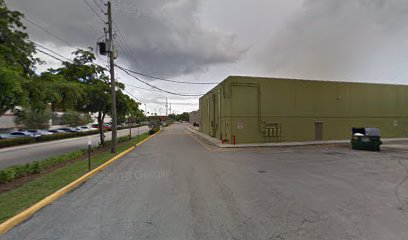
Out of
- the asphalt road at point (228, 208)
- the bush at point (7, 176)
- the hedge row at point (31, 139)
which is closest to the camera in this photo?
the asphalt road at point (228, 208)

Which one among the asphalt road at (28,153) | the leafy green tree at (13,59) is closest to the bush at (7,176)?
the leafy green tree at (13,59)

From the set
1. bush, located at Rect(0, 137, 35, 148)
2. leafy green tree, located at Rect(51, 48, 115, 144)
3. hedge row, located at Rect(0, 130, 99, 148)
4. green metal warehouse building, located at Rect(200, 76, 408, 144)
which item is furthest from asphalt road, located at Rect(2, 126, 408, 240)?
hedge row, located at Rect(0, 130, 99, 148)

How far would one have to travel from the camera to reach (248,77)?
1788cm

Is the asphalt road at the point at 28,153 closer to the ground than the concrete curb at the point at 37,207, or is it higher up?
closer to the ground

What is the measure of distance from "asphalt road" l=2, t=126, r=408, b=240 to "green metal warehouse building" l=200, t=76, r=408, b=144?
34.9 feet

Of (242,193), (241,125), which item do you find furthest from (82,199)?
(241,125)

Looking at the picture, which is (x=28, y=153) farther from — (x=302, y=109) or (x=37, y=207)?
(x=302, y=109)

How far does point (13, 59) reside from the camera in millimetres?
5332

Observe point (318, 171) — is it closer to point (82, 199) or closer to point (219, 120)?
point (82, 199)

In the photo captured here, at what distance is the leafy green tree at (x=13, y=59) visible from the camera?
4.63 m

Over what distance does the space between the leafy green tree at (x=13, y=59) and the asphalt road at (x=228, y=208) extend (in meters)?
3.02

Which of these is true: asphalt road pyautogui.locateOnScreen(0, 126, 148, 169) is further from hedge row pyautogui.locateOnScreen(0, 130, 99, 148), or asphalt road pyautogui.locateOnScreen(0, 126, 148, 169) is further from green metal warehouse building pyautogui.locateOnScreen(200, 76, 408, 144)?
green metal warehouse building pyautogui.locateOnScreen(200, 76, 408, 144)

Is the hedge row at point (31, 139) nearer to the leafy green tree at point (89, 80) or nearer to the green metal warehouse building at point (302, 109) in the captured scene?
the leafy green tree at point (89, 80)

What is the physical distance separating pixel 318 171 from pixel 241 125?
9.98m
